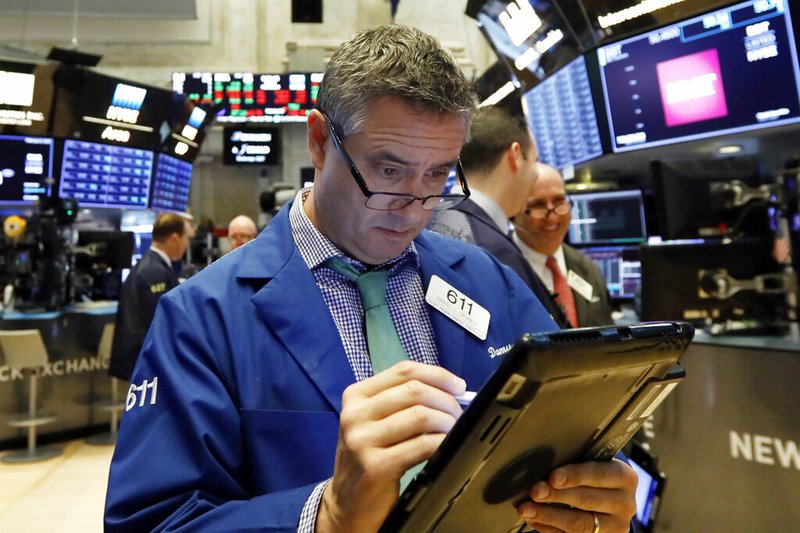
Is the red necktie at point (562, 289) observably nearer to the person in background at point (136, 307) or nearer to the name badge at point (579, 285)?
the name badge at point (579, 285)

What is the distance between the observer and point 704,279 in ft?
10.1

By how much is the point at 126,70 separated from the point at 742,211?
38.4 feet

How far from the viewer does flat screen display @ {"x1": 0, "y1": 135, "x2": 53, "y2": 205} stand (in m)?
6.66

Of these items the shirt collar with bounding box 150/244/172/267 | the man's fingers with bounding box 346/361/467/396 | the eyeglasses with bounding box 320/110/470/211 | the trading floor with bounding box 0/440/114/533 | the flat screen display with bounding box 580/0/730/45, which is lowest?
the trading floor with bounding box 0/440/114/533

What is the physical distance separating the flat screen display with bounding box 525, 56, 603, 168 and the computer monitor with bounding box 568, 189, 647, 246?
44 centimetres

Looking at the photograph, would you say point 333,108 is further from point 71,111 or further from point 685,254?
point 71,111

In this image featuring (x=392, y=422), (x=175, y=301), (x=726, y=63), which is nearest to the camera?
(x=392, y=422)

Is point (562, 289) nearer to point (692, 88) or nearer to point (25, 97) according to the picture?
point (692, 88)

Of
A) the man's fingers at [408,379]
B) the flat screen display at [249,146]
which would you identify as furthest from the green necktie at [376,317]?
the flat screen display at [249,146]

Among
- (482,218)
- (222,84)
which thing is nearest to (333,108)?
(482,218)

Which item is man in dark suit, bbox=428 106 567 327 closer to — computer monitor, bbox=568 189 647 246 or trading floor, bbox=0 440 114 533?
computer monitor, bbox=568 189 647 246

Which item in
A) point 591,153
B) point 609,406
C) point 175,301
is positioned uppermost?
point 591,153

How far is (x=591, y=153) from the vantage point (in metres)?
4.59

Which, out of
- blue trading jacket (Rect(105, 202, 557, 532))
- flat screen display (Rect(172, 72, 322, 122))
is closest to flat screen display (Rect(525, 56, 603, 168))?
blue trading jacket (Rect(105, 202, 557, 532))
